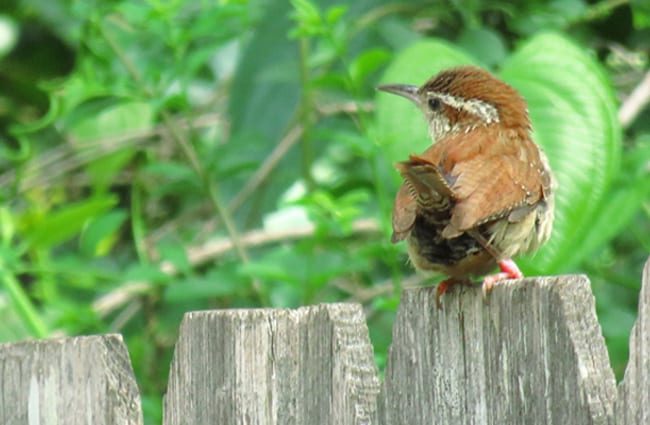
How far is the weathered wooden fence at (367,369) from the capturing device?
190 centimetres

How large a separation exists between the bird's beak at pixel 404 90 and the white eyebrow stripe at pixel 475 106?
10cm

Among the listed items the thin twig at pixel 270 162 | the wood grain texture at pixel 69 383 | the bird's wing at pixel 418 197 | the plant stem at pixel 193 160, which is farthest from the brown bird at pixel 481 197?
the thin twig at pixel 270 162

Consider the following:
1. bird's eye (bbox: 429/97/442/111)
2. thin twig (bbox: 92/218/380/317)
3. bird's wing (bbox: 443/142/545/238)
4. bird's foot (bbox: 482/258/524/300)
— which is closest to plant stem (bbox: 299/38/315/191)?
thin twig (bbox: 92/218/380/317)

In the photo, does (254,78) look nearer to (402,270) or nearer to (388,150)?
(402,270)

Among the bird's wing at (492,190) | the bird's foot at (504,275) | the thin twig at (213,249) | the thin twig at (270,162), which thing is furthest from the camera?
the thin twig at (270,162)

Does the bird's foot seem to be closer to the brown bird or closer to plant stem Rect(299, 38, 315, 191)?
the brown bird

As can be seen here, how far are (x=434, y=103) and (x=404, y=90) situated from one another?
0.15m

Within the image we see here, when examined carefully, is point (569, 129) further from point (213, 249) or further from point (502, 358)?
point (213, 249)

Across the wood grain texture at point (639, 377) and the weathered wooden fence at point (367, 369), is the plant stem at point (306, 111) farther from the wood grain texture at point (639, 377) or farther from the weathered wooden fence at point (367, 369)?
the wood grain texture at point (639, 377)

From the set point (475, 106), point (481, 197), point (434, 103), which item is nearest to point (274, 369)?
point (481, 197)

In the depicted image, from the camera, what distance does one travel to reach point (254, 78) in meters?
4.86

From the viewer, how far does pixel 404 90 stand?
3.63 m

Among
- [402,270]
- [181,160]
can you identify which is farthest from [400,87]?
[181,160]

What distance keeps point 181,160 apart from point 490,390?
403cm
